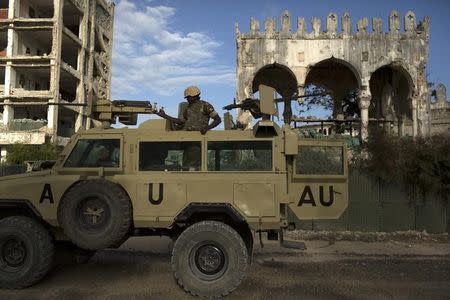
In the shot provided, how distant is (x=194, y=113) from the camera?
682 cm

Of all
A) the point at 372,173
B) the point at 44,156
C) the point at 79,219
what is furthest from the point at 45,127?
the point at 79,219

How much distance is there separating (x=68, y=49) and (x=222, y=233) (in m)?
37.0

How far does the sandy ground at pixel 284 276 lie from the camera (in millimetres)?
6102

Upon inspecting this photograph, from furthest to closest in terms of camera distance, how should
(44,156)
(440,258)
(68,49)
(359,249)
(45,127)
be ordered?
(68,49)
(45,127)
(44,156)
(359,249)
(440,258)

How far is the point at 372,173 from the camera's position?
1294cm

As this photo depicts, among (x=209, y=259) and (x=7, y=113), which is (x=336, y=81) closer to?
(x=7, y=113)

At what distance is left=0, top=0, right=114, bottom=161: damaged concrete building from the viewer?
105ft

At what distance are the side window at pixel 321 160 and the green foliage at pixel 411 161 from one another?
731 cm

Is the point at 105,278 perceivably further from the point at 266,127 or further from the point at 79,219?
the point at 266,127

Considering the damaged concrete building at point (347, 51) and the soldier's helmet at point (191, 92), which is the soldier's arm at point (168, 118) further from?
the damaged concrete building at point (347, 51)

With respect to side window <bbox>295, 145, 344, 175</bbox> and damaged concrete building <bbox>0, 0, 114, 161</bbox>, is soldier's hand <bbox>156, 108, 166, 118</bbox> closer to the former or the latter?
side window <bbox>295, 145, 344, 175</bbox>

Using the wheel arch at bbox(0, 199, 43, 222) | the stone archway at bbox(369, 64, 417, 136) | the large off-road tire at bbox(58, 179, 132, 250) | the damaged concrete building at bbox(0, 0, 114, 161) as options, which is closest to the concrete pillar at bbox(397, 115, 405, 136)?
the stone archway at bbox(369, 64, 417, 136)

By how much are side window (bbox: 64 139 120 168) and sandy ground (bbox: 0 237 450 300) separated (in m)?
1.76

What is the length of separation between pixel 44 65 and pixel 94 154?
30.1 metres
